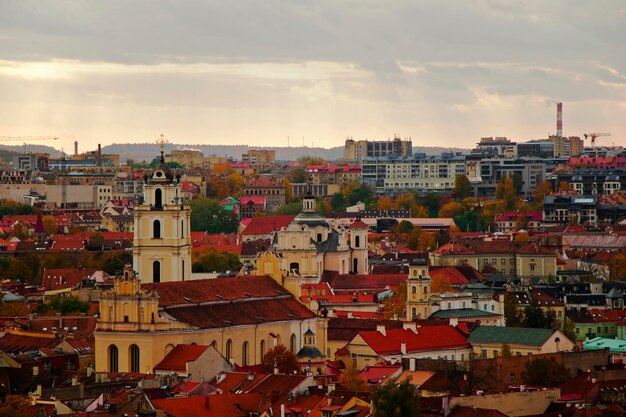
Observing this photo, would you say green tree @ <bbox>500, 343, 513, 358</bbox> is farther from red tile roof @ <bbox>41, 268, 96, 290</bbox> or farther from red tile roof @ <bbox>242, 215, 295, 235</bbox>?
red tile roof @ <bbox>242, 215, 295, 235</bbox>

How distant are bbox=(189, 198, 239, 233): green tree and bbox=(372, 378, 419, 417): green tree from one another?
123 m

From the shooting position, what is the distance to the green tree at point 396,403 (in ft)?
181

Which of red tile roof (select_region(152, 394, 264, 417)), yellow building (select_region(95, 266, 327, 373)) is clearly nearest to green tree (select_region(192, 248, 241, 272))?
yellow building (select_region(95, 266, 327, 373))

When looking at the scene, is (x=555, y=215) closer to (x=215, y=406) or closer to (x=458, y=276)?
(x=458, y=276)

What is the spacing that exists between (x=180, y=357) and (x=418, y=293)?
22.8m

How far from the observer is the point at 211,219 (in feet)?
604

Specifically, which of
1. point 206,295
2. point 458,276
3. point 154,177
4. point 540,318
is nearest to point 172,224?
point 154,177

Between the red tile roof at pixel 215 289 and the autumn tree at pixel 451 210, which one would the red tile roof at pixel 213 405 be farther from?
the autumn tree at pixel 451 210

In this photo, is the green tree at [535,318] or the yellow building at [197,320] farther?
the green tree at [535,318]

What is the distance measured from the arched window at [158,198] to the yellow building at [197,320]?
21.1 feet

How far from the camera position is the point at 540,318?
95.8 metres

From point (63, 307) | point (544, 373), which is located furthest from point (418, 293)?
point (544, 373)

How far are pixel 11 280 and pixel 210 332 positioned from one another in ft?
162

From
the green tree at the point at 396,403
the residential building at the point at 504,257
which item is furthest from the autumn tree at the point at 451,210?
the green tree at the point at 396,403
